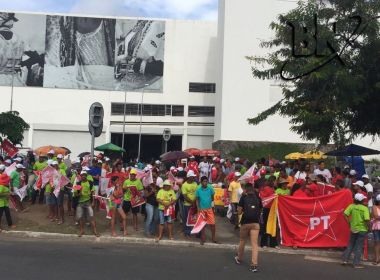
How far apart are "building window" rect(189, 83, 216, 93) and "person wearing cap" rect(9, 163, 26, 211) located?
120 ft

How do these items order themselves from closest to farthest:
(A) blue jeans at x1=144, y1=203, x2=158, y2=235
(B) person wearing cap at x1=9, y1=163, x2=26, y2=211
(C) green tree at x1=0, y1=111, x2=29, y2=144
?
(A) blue jeans at x1=144, y1=203, x2=158, y2=235 < (B) person wearing cap at x1=9, y1=163, x2=26, y2=211 < (C) green tree at x1=0, y1=111, x2=29, y2=144

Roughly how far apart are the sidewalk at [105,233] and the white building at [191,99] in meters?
30.9

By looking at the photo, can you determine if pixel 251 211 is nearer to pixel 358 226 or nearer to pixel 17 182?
pixel 358 226

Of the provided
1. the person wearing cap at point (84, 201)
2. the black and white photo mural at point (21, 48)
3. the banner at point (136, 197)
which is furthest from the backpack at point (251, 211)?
the black and white photo mural at point (21, 48)

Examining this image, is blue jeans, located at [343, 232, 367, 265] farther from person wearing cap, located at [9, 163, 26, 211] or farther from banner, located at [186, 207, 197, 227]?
person wearing cap, located at [9, 163, 26, 211]

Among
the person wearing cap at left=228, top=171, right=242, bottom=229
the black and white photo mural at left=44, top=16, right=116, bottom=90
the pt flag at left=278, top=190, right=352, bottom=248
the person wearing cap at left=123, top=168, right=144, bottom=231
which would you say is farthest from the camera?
the black and white photo mural at left=44, top=16, right=116, bottom=90

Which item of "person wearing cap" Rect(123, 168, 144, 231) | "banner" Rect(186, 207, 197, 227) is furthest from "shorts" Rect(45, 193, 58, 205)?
"banner" Rect(186, 207, 197, 227)

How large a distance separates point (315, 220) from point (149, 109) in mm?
38818

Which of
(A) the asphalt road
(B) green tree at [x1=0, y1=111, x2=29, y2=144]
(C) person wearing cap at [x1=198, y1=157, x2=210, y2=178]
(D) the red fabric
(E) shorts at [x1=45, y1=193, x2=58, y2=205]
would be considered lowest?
(A) the asphalt road

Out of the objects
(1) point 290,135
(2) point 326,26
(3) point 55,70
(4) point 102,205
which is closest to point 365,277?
(2) point 326,26

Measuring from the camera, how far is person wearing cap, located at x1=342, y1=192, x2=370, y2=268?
12141mm

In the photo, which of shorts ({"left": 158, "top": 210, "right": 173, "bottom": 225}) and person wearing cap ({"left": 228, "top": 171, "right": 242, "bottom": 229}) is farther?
person wearing cap ({"left": 228, "top": 171, "right": 242, "bottom": 229})

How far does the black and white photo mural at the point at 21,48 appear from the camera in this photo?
51.4m

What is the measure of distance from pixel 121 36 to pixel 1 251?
42.1 metres
